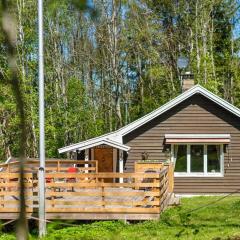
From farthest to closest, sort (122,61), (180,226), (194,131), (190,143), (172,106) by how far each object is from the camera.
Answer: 1. (122,61)
2. (194,131)
3. (172,106)
4. (190,143)
5. (180,226)

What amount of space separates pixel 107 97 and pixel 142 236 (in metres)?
31.9

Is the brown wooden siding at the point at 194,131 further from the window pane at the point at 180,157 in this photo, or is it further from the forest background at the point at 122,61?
the forest background at the point at 122,61

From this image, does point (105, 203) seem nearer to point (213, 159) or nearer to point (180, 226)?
point (180, 226)

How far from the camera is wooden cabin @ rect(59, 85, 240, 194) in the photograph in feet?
66.2

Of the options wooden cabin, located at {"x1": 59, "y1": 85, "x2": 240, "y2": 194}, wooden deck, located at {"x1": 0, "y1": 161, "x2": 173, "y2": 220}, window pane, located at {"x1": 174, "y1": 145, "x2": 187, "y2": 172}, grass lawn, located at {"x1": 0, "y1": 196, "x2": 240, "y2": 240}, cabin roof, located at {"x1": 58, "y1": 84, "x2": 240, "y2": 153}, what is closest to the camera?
grass lawn, located at {"x1": 0, "y1": 196, "x2": 240, "y2": 240}

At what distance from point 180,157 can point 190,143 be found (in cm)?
69

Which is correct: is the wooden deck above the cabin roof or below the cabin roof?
below

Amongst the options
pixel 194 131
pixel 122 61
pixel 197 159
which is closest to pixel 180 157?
pixel 197 159

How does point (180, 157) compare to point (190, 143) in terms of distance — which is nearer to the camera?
point (190, 143)

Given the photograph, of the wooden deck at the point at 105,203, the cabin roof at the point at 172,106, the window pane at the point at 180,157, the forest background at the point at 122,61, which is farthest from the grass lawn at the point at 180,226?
the forest background at the point at 122,61

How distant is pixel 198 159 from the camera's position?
20.2 metres

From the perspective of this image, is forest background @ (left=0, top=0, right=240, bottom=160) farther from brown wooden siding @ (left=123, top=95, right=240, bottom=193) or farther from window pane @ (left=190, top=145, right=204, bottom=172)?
window pane @ (left=190, top=145, right=204, bottom=172)

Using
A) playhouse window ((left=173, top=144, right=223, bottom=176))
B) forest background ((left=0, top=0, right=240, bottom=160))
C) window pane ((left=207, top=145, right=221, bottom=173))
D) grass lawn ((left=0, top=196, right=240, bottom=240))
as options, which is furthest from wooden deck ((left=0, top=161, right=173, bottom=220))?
forest background ((left=0, top=0, right=240, bottom=160))

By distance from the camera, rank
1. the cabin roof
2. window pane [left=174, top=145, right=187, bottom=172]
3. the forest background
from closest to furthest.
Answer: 1. the cabin roof
2. window pane [left=174, top=145, right=187, bottom=172]
3. the forest background
